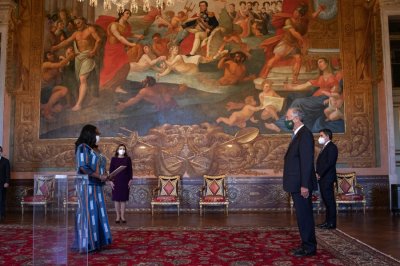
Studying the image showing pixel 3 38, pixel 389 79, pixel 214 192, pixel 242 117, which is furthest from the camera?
pixel 3 38

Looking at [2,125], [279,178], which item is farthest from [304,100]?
[2,125]

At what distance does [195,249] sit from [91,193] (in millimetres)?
1589

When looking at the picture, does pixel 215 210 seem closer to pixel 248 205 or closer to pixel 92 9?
pixel 248 205

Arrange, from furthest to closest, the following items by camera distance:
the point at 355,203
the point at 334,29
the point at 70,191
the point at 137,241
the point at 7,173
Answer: the point at 334,29 < the point at 355,203 < the point at 7,173 < the point at 137,241 < the point at 70,191

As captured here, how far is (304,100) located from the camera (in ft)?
35.3

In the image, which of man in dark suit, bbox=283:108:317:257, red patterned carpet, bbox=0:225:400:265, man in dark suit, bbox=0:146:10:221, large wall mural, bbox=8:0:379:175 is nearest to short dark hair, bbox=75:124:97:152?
red patterned carpet, bbox=0:225:400:265

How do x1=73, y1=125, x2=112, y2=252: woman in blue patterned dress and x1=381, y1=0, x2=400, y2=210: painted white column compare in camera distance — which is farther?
x1=381, y1=0, x2=400, y2=210: painted white column

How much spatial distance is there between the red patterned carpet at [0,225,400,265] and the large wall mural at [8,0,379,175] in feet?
13.2

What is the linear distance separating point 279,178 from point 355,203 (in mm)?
2023

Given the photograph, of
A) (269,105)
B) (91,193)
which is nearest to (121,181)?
(91,193)

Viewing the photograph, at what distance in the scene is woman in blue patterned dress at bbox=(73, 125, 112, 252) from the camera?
477 centimetres

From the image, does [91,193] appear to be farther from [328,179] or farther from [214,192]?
[214,192]

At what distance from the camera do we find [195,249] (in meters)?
5.39

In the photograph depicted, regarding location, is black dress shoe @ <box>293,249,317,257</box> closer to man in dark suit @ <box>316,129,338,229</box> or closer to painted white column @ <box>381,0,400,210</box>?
man in dark suit @ <box>316,129,338,229</box>
